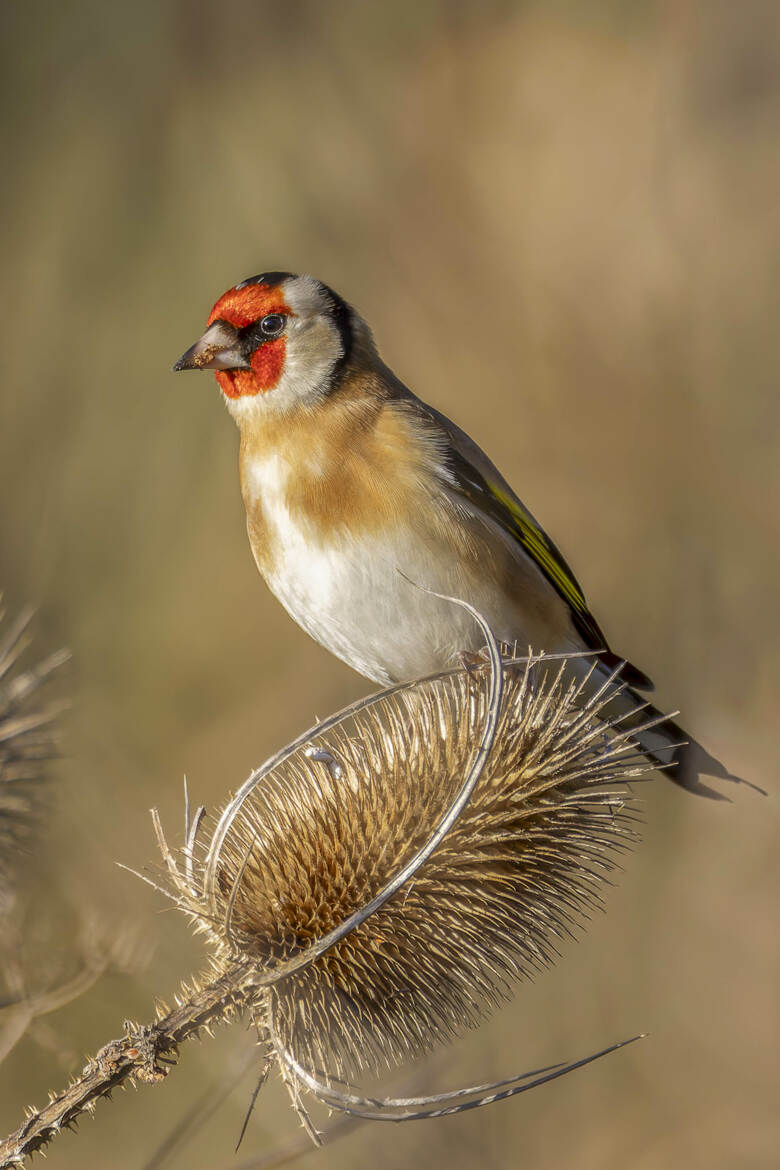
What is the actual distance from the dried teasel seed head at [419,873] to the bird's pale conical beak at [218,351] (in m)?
1.46

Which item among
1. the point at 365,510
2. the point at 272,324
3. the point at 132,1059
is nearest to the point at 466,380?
the point at 272,324

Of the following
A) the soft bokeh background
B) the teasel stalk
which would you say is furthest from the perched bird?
the soft bokeh background

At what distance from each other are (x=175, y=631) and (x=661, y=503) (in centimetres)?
299

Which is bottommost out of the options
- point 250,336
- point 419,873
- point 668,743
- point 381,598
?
point 668,743

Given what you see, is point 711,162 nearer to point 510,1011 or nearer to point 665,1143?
point 510,1011

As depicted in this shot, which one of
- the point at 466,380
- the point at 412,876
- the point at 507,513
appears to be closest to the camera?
the point at 412,876

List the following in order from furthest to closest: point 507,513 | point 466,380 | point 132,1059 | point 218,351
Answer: point 466,380 < point 507,513 < point 218,351 < point 132,1059

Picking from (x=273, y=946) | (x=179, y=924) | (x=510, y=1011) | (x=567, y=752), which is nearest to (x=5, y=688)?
(x=273, y=946)

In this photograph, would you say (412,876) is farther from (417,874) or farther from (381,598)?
(381,598)

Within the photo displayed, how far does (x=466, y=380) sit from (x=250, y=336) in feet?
9.71

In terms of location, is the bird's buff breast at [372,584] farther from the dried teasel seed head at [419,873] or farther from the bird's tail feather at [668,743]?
the dried teasel seed head at [419,873]

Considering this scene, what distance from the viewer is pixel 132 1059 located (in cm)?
176

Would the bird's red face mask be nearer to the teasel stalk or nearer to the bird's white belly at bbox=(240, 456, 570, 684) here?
the bird's white belly at bbox=(240, 456, 570, 684)

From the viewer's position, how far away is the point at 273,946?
7.07ft
